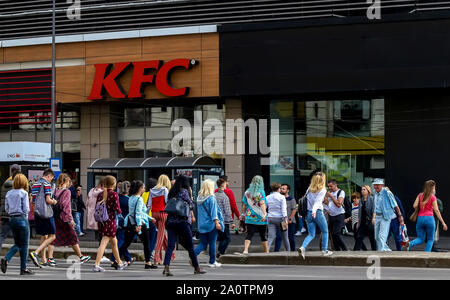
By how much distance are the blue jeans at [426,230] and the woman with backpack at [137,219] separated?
564 cm

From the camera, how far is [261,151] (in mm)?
30672

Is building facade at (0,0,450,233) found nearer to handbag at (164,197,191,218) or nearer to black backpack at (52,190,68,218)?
black backpack at (52,190,68,218)

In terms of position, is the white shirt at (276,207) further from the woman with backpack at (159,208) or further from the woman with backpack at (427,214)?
the woman with backpack at (427,214)

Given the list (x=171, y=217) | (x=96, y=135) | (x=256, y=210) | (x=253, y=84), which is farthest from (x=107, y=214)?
(x=96, y=135)

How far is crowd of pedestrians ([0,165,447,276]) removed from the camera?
14.7 m

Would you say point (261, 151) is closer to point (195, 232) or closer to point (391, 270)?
point (195, 232)

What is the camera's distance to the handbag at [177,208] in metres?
14.4

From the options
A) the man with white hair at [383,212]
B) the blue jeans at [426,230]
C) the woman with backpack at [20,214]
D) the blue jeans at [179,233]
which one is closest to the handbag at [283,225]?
the man with white hair at [383,212]

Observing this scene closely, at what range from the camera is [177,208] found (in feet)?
47.3

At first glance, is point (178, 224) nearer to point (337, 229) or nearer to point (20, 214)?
point (20, 214)

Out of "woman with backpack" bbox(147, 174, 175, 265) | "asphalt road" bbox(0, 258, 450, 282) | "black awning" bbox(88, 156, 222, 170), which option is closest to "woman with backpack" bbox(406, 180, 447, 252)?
"asphalt road" bbox(0, 258, 450, 282)
